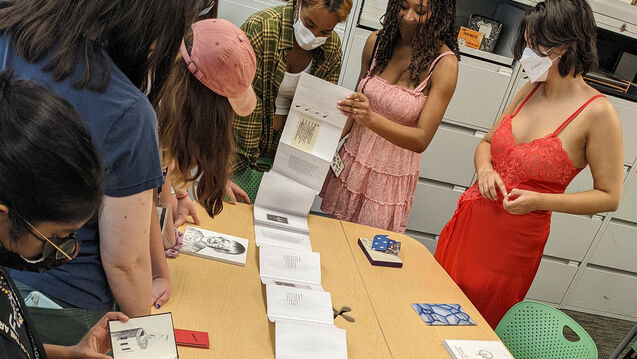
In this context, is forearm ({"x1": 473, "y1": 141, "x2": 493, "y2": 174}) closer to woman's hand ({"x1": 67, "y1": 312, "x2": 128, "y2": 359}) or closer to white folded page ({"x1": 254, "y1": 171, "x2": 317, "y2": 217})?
white folded page ({"x1": 254, "y1": 171, "x2": 317, "y2": 217})

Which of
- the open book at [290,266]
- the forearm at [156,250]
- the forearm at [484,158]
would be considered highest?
the forearm at [484,158]

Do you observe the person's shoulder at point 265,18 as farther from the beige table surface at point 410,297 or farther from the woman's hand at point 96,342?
the woman's hand at point 96,342

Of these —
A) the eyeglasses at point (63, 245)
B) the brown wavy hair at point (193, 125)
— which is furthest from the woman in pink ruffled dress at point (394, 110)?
the eyeglasses at point (63, 245)

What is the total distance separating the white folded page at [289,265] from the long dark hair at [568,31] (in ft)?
3.56

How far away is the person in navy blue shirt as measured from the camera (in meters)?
0.74

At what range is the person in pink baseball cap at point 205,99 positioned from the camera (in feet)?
3.69

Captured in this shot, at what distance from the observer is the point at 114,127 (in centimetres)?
77

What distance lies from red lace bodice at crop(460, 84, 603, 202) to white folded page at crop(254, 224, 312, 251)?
0.75m

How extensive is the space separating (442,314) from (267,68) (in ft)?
3.39

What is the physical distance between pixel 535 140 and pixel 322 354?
3.63ft

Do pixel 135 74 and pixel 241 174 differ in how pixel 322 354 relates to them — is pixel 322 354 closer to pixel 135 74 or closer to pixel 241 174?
pixel 135 74

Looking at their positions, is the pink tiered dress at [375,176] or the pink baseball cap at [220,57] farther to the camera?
the pink tiered dress at [375,176]

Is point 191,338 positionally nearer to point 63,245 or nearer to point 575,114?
point 63,245

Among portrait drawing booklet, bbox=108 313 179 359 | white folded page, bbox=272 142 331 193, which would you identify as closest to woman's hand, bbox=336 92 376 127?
white folded page, bbox=272 142 331 193
